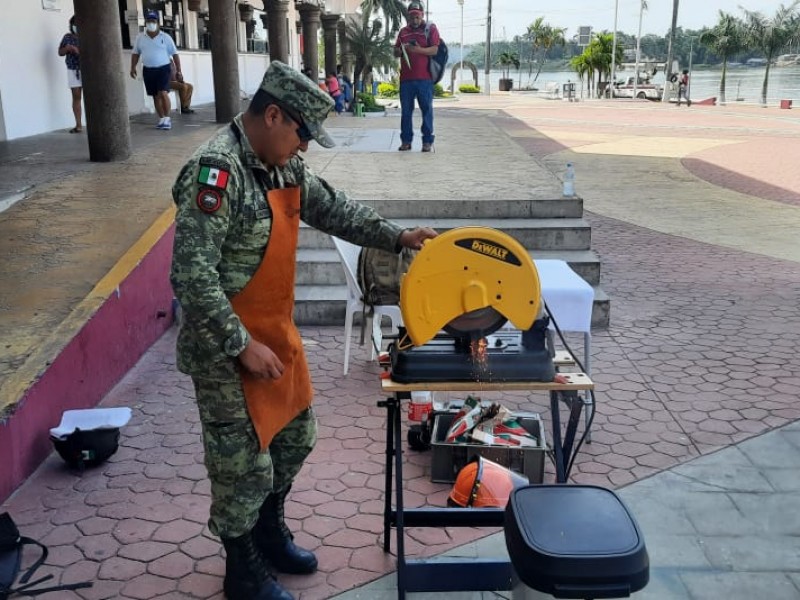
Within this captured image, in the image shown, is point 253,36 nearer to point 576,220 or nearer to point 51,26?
point 51,26

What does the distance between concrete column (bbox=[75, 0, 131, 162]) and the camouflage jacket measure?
6732 millimetres

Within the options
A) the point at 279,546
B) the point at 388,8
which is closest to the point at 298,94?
the point at 279,546

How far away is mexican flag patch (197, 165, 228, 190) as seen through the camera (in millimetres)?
2471

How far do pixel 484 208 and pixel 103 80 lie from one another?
15.0 ft

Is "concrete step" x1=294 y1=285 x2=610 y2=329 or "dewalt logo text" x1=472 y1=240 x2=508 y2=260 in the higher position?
"dewalt logo text" x1=472 y1=240 x2=508 y2=260

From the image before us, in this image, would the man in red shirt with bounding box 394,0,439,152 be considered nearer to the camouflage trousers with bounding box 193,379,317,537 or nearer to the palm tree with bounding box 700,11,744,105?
the camouflage trousers with bounding box 193,379,317,537

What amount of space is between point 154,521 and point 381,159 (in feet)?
24.1

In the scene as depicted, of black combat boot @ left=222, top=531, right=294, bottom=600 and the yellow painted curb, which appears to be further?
the yellow painted curb

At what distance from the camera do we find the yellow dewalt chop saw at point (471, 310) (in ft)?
8.47

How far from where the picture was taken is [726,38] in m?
41.4

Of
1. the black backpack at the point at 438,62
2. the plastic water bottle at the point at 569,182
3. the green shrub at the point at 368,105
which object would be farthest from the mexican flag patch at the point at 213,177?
the green shrub at the point at 368,105

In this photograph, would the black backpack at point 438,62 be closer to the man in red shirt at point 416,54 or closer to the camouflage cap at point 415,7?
the man in red shirt at point 416,54

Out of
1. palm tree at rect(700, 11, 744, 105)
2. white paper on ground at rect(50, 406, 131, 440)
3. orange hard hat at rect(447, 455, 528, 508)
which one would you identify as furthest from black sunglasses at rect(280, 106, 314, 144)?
palm tree at rect(700, 11, 744, 105)

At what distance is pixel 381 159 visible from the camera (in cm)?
1039
